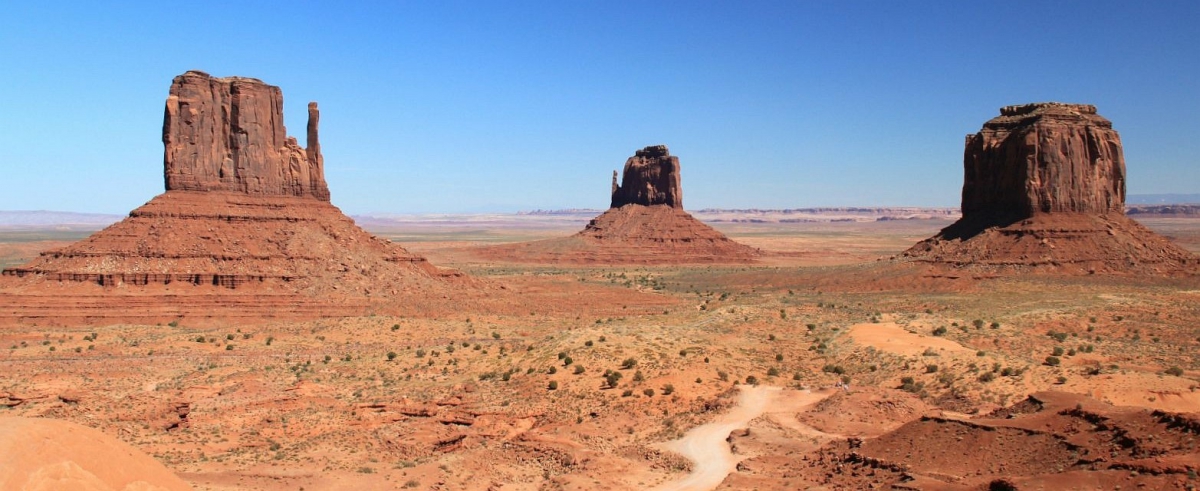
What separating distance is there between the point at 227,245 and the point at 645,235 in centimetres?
7092

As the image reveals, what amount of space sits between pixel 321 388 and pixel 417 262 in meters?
28.2

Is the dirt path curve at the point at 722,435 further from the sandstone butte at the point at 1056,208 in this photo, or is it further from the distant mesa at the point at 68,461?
the sandstone butte at the point at 1056,208

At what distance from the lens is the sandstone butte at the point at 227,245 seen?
4759 centimetres

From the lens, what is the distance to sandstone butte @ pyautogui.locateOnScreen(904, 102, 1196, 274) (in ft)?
212

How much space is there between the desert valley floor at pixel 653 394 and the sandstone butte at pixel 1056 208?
1193 centimetres

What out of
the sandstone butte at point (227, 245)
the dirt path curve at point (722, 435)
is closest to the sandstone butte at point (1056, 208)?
the sandstone butte at point (227, 245)

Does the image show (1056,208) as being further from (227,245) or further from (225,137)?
(225,137)

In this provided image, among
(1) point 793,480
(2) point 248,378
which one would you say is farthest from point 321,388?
(1) point 793,480

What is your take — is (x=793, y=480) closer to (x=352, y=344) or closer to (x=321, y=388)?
(x=321, y=388)

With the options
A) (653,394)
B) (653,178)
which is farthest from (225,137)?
(653,178)

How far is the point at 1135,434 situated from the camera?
1667cm

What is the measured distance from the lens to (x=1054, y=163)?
67.6 metres

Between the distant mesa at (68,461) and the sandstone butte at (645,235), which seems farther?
the sandstone butte at (645,235)

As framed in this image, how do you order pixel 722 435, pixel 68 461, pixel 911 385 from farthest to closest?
1. pixel 911 385
2. pixel 722 435
3. pixel 68 461
